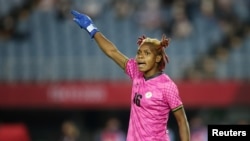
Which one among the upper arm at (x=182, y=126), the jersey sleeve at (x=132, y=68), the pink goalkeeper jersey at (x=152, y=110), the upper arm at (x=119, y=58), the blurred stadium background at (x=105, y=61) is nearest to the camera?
the upper arm at (x=182, y=126)

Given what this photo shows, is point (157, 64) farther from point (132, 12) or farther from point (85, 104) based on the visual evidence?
point (132, 12)

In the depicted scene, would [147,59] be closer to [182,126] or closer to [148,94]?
[148,94]

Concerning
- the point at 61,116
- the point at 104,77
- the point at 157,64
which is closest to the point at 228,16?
the point at 104,77

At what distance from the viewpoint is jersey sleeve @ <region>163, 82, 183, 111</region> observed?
704cm

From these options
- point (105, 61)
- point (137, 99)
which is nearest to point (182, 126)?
point (137, 99)

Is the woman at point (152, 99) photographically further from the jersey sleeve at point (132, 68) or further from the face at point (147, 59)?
the jersey sleeve at point (132, 68)

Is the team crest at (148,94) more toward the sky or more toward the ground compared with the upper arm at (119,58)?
more toward the ground

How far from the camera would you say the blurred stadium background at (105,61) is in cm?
1675

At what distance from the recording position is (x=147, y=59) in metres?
7.14

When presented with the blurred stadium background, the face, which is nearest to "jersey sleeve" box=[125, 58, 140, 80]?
the face

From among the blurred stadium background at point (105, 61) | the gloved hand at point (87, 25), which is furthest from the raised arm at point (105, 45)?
the blurred stadium background at point (105, 61)

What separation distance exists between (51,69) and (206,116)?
11.5ft

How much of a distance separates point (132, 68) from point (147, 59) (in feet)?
1.01

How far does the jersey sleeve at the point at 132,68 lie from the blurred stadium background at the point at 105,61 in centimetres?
920
